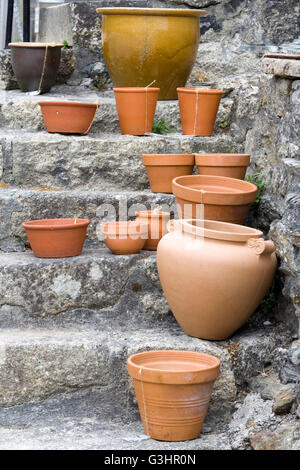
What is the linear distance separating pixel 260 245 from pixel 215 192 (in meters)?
0.49

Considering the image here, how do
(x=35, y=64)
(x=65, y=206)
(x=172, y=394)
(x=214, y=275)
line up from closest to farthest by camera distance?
1. (x=172, y=394)
2. (x=214, y=275)
3. (x=65, y=206)
4. (x=35, y=64)

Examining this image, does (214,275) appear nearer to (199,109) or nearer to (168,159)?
(168,159)

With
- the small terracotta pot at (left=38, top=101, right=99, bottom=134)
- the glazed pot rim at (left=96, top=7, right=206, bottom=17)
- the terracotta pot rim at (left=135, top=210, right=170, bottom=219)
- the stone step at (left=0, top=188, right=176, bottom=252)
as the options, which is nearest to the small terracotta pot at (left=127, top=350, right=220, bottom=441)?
the terracotta pot rim at (left=135, top=210, right=170, bottom=219)

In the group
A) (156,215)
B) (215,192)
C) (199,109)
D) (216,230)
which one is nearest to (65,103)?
(199,109)

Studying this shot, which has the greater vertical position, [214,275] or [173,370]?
[214,275]

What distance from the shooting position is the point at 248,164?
12.9 ft

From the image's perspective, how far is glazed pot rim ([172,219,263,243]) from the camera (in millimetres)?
3176

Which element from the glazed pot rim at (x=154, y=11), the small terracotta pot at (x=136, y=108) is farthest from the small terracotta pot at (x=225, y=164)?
the glazed pot rim at (x=154, y=11)

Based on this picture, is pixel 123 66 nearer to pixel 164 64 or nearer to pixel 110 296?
pixel 164 64

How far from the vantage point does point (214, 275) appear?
3.15 m

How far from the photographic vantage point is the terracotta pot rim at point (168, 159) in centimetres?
392

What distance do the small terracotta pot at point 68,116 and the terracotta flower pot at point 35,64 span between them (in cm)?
53

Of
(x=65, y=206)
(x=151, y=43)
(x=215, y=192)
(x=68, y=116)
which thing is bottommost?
A: (x=65, y=206)

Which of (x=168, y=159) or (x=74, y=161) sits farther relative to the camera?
(x=74, y=161)
